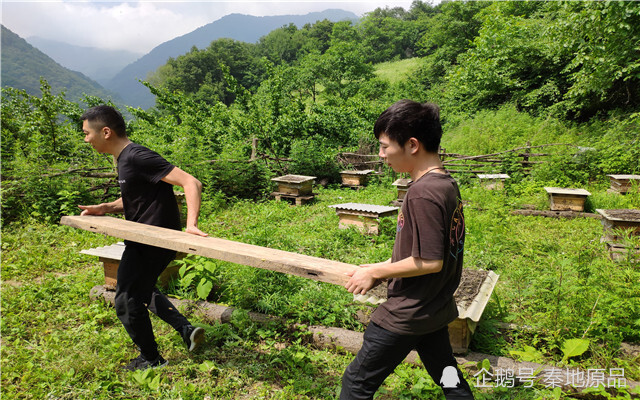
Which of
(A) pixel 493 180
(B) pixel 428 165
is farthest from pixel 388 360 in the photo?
(A) pixel 493 180

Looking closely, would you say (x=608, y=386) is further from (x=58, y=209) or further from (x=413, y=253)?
(x=58, y=209)

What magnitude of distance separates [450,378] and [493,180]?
33.7 ft

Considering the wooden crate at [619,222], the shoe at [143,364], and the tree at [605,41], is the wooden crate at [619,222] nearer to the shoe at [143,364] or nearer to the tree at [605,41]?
the shoe at [143,364]

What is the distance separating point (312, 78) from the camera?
124 ft

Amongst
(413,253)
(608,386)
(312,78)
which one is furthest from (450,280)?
(312,78)

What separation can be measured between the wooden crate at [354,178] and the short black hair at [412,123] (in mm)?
10883

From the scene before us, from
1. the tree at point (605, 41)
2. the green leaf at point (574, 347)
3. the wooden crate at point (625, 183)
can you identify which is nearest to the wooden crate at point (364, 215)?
the green leaf at point (574, 347)

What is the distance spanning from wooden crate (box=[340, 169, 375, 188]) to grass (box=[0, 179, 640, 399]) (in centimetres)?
691

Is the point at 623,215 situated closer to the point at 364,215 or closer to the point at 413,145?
the point at 364,215

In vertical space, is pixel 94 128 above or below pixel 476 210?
above

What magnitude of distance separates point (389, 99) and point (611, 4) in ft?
65.1

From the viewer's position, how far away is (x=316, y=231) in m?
7.52

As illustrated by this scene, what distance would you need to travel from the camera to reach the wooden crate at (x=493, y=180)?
10695 mm

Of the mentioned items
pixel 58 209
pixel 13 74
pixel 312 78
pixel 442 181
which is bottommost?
pixel 58 209
